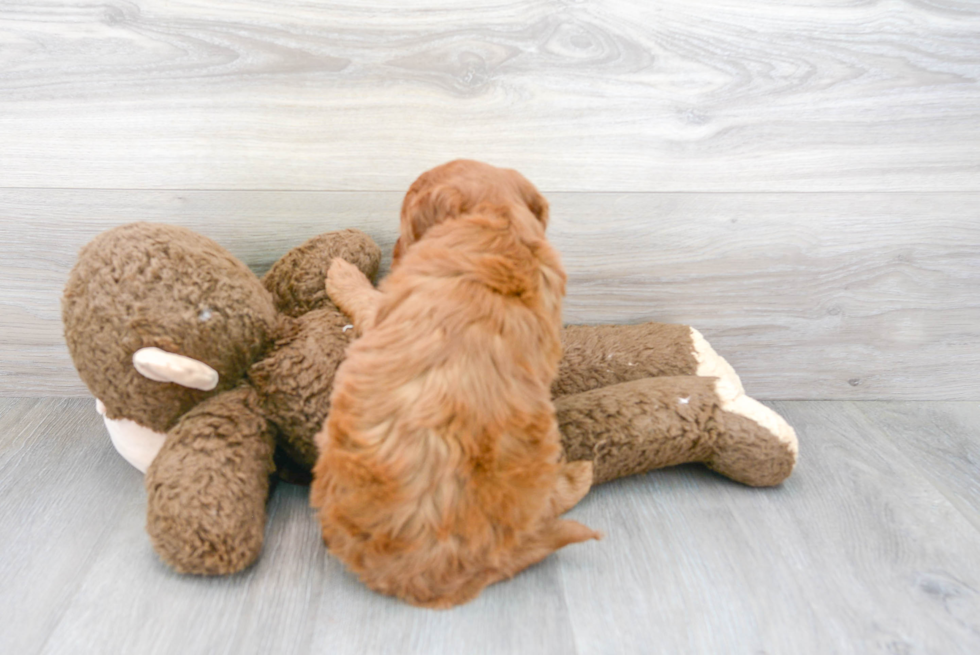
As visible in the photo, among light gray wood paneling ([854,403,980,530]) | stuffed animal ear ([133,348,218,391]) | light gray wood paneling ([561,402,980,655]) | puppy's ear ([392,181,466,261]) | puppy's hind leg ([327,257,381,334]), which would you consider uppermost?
puppy's ear ([392,181,466,261])

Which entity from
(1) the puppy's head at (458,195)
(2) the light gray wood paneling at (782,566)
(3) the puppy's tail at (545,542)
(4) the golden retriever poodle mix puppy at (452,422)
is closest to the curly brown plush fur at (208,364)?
(4) the golden retriever poodle mix puppy at (452,422)

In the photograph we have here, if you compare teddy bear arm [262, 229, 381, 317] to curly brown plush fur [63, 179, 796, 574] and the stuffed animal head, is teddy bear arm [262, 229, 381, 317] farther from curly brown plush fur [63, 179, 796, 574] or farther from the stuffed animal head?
the stuffed animal head

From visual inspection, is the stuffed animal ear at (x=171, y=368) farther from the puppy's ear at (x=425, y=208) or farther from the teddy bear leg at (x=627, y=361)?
the teddy bear leg at (x=627, y=361)

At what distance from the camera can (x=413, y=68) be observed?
1204 mm

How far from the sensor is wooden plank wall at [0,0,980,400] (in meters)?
1.19

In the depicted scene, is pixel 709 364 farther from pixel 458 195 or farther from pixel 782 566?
pixel 458 195

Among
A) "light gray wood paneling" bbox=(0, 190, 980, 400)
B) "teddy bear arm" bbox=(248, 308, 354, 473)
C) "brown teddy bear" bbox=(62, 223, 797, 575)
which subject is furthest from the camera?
"light gray wood paneling" bbox=(0, 190, 980, 400)

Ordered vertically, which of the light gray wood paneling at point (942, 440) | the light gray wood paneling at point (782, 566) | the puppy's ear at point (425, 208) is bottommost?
the light gray wood paneling at point (942, 440)

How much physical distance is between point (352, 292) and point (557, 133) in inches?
19.0

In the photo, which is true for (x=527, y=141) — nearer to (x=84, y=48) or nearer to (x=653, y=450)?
(x=653, y=450)

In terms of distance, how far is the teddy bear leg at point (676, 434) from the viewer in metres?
1.12

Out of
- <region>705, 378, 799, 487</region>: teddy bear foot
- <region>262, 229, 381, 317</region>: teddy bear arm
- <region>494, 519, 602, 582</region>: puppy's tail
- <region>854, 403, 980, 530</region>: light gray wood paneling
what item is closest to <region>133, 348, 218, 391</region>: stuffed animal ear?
<region>262, 229, 381, 317</region>: teddy bear arm

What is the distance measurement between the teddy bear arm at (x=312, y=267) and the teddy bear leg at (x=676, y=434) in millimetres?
444

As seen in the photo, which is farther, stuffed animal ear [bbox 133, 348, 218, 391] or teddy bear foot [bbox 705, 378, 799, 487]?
teddy bear foot [bbox 705, 378, 799, 487]
